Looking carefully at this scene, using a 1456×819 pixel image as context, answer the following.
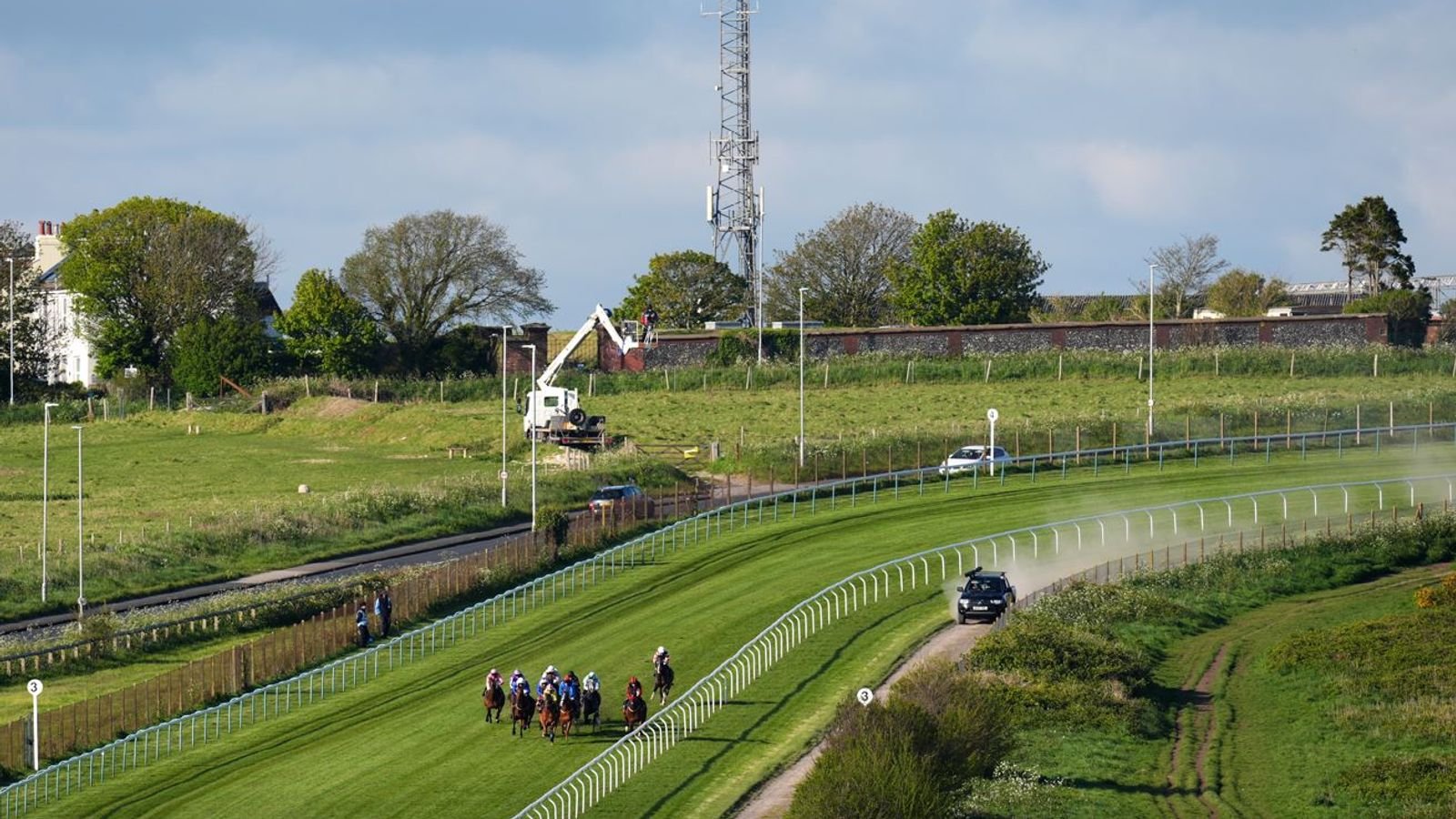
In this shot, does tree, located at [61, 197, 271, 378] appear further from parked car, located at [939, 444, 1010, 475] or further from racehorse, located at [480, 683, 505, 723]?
racehorse, located at [480, 683, 505, 723]

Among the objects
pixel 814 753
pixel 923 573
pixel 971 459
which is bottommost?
pixel 814 753

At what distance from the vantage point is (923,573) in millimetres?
60594

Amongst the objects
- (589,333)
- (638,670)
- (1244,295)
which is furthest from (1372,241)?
(638,670)

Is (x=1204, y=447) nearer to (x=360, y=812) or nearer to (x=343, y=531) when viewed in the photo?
(x=343, y=531)

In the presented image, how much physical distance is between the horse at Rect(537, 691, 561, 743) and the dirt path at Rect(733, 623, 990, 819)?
589 cm

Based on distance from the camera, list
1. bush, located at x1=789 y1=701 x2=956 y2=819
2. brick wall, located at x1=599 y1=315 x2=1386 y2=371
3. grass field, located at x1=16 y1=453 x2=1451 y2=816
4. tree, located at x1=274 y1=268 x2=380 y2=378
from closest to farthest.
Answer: bush, located at x1=789 y1=701 x2=956 y2=819
grass field, located at x1=16 y1=453 x2=1451 y2=816
brick wall, located at x1=599 y1=315 x2=1386 y2=371
tree, located at x1=274 y1=268 x2=380 y2=378

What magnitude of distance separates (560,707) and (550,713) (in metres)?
0.34

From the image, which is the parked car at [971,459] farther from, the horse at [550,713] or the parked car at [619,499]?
the horse at [550,713]

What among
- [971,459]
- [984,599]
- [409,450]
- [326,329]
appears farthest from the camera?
[326,329]

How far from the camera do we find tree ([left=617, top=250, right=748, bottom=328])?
454ft

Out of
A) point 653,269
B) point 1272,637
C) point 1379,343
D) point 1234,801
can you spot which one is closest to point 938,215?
point 653,269

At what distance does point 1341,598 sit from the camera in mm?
60188

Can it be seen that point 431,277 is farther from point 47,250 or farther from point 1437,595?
point 1437,595

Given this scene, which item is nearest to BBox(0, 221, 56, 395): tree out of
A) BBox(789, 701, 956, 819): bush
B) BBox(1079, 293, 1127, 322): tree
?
BBox(1079, 293, 1127, 322): tree
